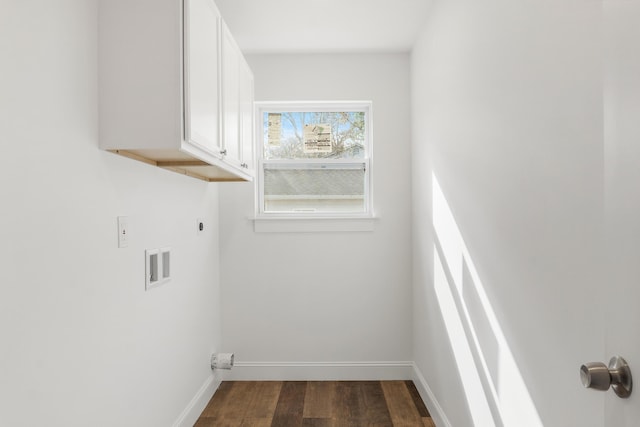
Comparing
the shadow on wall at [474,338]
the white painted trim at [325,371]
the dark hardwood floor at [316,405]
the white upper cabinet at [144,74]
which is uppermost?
the white upper cabinet at [144,74]

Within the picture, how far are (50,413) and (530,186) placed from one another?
1.63m

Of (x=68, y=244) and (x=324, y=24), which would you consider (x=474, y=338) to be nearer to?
(x=68, y=244)

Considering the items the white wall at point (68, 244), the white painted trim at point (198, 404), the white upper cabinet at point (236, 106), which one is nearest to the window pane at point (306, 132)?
the white upper cabinet at point (236, 106)

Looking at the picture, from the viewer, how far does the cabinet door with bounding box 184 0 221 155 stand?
161 centimetres

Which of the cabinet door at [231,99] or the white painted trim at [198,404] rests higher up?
the cabinet door at [231,99]

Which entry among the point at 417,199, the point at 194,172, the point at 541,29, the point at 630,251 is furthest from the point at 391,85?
the point at 630,251

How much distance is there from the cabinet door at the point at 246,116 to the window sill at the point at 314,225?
588mm

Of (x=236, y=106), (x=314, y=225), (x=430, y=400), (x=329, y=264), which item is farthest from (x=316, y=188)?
(x=430, y=400)

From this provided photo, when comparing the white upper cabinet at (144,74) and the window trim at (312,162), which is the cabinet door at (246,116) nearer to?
the window trim at (312,162)

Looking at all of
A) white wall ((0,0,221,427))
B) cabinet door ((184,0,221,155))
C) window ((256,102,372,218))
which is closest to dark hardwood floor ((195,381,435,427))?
white wall ((0,0,221,427))

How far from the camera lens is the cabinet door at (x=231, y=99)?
2146mm

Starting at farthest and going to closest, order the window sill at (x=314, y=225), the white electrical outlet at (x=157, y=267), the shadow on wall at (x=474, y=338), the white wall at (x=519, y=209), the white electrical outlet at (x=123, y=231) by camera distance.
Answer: the window sill at (x=314, y=225) < the white electrical outlet at (x=157, y=267) < the white electrical outlet at (x=123, y=231) < the shadow on wall at (x=474, y=338) < the white wall at (x=519, y=209)

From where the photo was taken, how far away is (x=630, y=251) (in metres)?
0.72

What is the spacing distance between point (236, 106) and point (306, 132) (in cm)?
112
